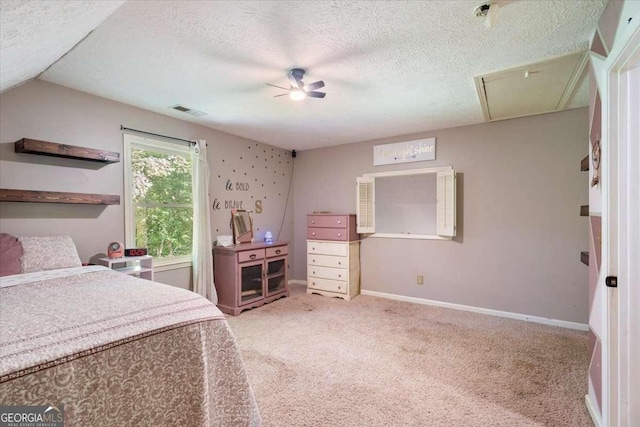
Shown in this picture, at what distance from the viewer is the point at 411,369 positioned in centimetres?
232

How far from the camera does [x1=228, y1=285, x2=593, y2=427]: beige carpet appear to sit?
1.80m

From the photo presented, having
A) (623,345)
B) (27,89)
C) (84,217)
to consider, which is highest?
(27,89)

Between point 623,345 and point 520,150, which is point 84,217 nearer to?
point 623,345

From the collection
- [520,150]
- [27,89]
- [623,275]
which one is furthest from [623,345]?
[27,89]

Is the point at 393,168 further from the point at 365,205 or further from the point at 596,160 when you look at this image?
the point at 596,160

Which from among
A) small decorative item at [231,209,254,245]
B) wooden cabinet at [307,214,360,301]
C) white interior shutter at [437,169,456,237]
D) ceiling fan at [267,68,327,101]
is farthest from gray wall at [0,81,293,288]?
white interior shutter at [437,169,456,237]

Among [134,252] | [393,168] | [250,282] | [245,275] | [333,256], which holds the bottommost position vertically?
[250,282]

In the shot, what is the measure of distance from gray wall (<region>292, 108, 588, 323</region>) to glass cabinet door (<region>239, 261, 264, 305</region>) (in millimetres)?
1702

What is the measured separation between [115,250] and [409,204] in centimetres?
353

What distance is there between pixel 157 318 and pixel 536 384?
98.4 inches

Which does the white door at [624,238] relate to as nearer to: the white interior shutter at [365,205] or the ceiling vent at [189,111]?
the white interior shutter at [365,205]

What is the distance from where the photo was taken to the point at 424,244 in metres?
4.07

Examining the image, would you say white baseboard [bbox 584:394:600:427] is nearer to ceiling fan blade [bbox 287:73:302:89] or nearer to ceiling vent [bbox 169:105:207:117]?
ceiling fan blade [bbox 287:73:302:89]

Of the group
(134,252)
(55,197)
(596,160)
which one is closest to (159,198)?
(134,252)
